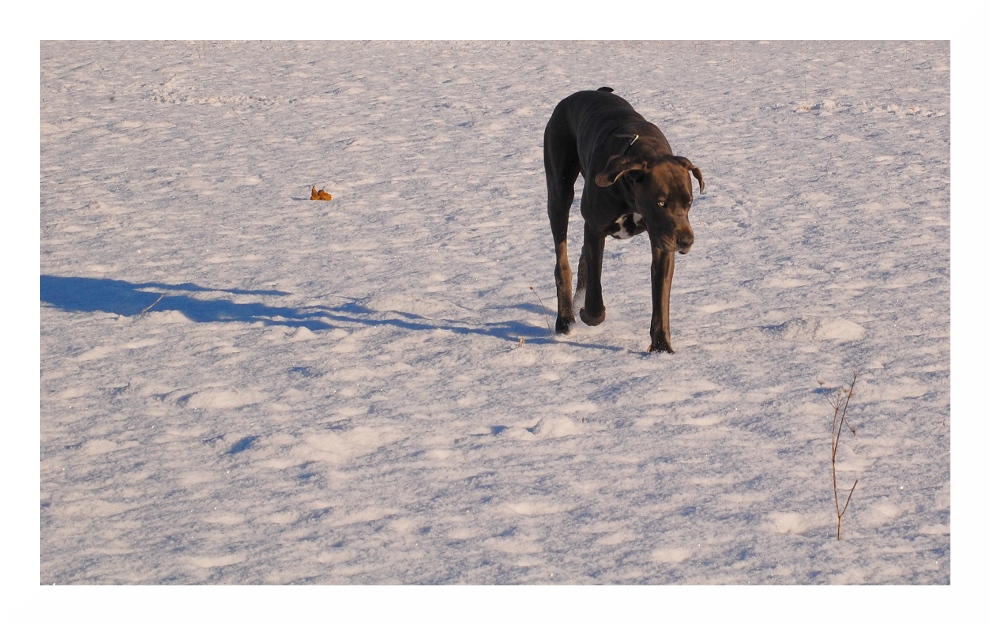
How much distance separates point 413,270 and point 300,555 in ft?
12.3

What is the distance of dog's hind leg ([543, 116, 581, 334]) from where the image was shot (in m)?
6.27

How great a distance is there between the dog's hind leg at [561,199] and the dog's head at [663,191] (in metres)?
1.08

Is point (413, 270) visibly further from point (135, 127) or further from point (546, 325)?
point (135, 127)

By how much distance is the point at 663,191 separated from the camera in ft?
17.2

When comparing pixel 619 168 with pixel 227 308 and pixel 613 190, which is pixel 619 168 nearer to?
pixel 613 190

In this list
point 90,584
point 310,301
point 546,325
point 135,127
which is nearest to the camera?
point 90,584

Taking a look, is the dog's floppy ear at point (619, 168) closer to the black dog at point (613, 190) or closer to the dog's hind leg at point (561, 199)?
the black dog at point (613, 190)

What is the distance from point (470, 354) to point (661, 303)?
1094mm

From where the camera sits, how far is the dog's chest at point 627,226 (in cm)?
567

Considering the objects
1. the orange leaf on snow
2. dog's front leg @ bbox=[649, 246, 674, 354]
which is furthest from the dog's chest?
the orange leaf on snow

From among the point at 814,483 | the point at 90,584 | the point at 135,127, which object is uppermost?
the point at 135,127

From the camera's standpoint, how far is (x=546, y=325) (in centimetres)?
645

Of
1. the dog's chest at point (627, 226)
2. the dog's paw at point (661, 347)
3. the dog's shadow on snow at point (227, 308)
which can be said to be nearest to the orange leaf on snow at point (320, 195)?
the dog's shadow on snow at point (227, 308)

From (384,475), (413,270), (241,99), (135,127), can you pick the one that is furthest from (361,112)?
(384,475)
